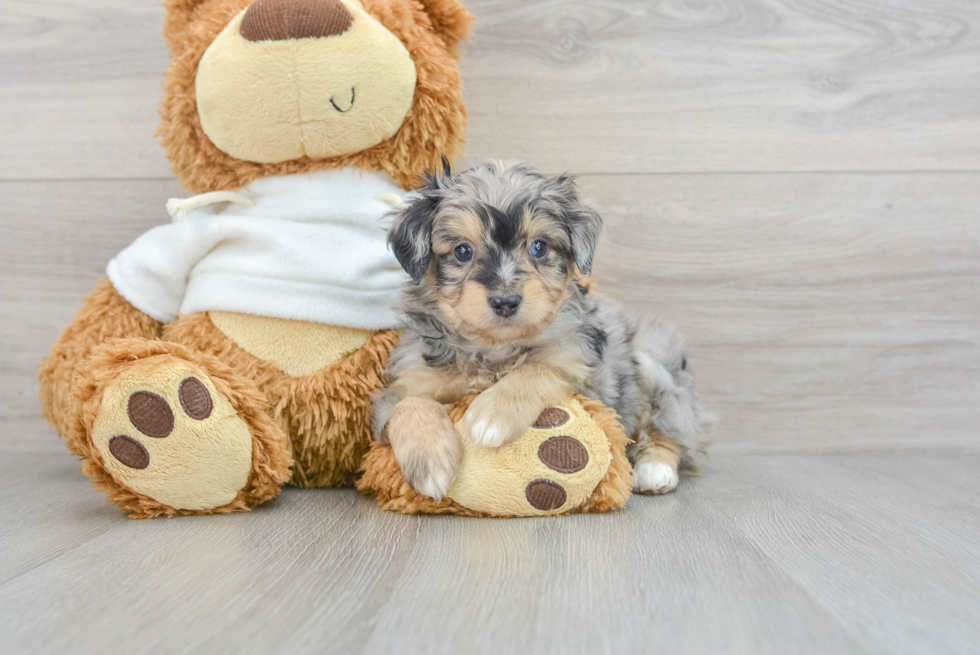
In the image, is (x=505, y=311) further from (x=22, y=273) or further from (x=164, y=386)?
(x=22, y=273)

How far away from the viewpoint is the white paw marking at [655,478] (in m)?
2.00

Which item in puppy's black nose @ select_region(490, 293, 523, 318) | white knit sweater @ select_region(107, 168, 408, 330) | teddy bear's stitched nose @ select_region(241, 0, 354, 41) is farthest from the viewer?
white knit sweater @ select_region(107, 168, 408, 330)

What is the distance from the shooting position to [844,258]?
2586 mm

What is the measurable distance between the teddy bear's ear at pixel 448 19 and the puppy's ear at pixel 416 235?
2.02ft

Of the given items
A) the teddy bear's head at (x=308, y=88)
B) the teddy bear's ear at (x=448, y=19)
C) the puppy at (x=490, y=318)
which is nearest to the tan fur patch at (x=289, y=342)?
the puppy at (x=490, y=318)

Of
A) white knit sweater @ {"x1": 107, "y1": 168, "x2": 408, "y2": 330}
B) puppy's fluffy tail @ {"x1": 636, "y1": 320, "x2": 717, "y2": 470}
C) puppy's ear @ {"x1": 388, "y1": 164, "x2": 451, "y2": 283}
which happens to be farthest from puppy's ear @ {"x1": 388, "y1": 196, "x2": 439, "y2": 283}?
puppy's fluffy tail @ {"x1": 636, "y1": 320, "x2": 717, "y2": 470}

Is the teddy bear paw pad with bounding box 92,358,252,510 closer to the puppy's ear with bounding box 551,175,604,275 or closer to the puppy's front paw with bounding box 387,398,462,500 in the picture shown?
the puppy's front paw with bounding box 387,398,462,500

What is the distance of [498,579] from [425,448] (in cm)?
39

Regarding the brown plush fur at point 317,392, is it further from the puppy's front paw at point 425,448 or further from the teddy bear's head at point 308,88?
the teddy bear's head at point 308,88

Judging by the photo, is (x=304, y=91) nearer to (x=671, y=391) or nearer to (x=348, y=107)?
(x=348, y=107)

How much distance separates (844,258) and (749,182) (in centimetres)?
43

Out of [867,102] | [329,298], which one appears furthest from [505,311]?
[867,102]

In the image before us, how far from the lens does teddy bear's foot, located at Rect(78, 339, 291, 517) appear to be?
157 cm

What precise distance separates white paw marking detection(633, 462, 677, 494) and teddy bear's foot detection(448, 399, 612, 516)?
37 cm
